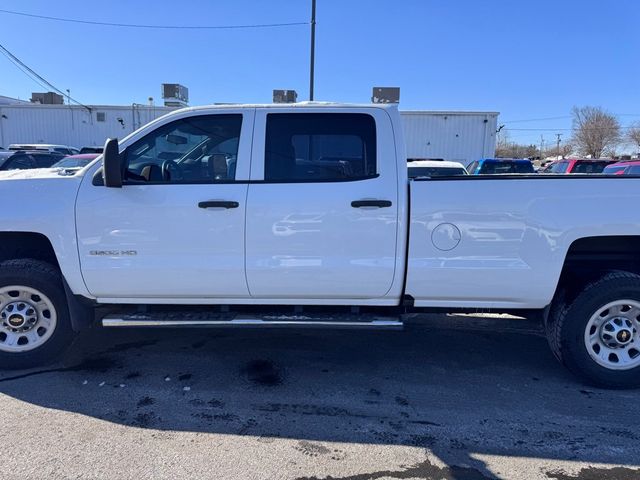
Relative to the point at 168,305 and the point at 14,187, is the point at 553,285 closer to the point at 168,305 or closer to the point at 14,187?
the point at 168,305

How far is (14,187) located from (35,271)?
67 cm

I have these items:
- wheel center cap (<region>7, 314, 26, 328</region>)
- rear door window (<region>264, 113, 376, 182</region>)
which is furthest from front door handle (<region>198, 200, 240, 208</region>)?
wheel center cap (<region>7, 314, 26, 328</region>)

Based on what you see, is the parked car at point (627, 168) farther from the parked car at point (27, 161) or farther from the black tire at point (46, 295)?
the parked car at point (27, 161)

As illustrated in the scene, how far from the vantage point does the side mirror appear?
3463mm

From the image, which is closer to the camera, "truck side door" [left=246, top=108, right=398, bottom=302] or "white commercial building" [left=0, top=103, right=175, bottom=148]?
"truck side door" [left=246, top=108, right=398, bottom=302]

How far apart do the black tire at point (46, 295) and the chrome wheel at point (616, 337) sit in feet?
13.5

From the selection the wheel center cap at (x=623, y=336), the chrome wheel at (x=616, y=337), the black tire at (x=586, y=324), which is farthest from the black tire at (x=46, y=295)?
the wheel center cap at (x=623, y=336)

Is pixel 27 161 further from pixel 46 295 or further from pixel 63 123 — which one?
pixel 63 123

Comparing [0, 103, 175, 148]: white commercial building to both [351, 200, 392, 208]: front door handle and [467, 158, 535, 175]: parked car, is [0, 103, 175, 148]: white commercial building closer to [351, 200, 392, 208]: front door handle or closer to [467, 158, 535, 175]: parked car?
[467, 158, 535, 175]: parked car

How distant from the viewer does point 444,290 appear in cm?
371

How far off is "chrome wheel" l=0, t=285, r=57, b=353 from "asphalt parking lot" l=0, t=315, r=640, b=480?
26 cm

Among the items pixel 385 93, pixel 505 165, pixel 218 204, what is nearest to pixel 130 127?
pixel 385 93

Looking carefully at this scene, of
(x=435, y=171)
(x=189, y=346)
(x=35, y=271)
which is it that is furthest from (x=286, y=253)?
(x=435, y=171)

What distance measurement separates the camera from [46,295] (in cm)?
382
